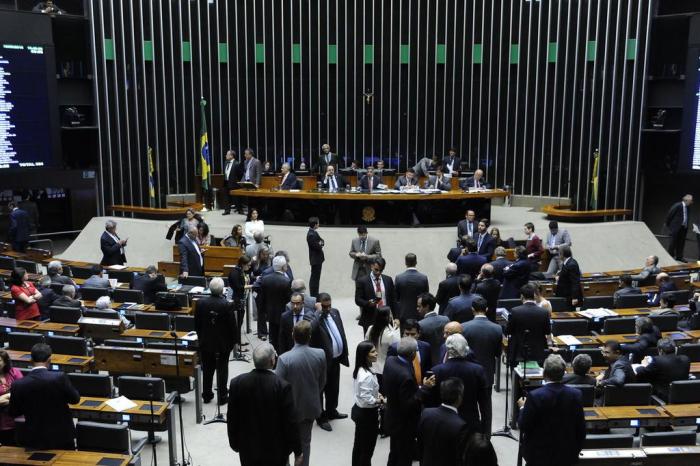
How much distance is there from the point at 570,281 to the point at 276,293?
390cm

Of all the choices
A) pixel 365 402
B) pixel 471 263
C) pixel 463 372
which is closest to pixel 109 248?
pixel 471 263

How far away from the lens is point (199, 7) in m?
18.2

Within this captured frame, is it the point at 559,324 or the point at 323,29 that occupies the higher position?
the point at 323,29

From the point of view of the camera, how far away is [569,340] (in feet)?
25.2

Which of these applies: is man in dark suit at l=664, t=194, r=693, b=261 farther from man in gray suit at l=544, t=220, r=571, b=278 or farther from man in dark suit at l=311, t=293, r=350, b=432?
man in dark suit at l=311, t=293, r=350, b=432

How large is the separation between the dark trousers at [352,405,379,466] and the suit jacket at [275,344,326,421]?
0.34 meters

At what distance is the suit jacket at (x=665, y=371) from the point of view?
6543mm

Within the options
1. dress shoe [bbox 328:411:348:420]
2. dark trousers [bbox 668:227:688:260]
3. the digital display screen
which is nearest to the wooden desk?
dress shoe [bbox 328:411:348:420]

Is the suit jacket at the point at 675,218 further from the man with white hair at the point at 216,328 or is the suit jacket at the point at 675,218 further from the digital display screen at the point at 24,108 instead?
the digital display screen at the point at 24,108

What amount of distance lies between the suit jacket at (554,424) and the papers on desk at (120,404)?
3.18 m

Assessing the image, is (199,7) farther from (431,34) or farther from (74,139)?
(431,34)

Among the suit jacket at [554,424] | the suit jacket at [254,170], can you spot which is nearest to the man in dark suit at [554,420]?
the suit jacket at [554,424]

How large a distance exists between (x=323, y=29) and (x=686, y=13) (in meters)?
8.83

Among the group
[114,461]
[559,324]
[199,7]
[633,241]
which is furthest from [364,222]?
[114,461]
